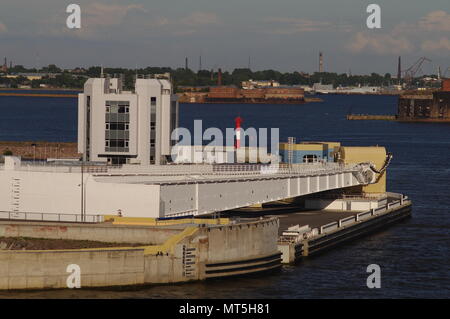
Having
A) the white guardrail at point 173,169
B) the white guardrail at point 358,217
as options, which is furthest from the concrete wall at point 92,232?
the white guardrail at point 358,217

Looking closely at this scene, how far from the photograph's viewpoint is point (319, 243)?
72.1m

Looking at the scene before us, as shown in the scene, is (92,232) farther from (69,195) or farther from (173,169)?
(173,169)

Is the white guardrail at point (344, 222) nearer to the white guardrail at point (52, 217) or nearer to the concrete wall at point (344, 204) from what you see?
the concrete wall at point (344, 204)

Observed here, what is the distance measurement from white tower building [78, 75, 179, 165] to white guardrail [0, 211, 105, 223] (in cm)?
912

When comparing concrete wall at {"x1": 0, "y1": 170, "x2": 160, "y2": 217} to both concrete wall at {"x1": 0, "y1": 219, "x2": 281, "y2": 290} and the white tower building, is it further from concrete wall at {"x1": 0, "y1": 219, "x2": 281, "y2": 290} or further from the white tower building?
the white tower building

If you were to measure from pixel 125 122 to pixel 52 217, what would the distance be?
10.7 m

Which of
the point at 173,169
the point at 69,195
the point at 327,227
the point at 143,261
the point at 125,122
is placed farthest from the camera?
the point at 327,227

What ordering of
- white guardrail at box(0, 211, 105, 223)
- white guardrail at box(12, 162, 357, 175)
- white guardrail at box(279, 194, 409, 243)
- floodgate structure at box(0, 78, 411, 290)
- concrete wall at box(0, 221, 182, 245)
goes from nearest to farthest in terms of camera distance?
1. floodgate structure at box(0, 78, 411, 290)
2. concrete wall at box(0, 221, 182, 245)
3. white guardrail at box(0, 211, 105, 223)
4. white guardrail at box(12, 162, 357, 175)
5. white guardrail at box(279, 194, 409, 243)

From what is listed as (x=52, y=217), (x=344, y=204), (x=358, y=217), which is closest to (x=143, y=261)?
(x=52, y=217)

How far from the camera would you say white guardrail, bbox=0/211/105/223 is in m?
64.6

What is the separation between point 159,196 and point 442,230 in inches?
1087

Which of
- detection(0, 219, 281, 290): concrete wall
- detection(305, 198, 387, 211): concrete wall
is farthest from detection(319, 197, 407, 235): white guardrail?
detection(0, 219, 281, 290): concrete wall

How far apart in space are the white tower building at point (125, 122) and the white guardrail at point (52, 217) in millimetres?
9118

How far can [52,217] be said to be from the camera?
65.7 m
